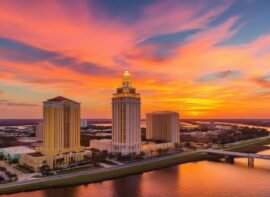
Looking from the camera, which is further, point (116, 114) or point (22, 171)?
point (116, 114)

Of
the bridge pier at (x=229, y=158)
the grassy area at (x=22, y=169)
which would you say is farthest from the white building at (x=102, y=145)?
the bridge pier at (x=229, y=158)

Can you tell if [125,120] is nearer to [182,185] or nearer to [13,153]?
[13,153]

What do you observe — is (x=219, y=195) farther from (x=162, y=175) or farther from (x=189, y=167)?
(x=189, y=167)

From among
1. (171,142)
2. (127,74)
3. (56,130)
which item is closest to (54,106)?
(56,130)

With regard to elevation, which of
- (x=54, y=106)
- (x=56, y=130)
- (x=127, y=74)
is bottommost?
(x=56, y=130)

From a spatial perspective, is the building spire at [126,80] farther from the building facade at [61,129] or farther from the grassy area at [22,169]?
the grassy area at [22,169]

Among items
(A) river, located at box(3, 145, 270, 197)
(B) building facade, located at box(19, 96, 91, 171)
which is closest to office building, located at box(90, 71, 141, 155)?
(B) building facade, located at box(19, 96, 91, 171)
